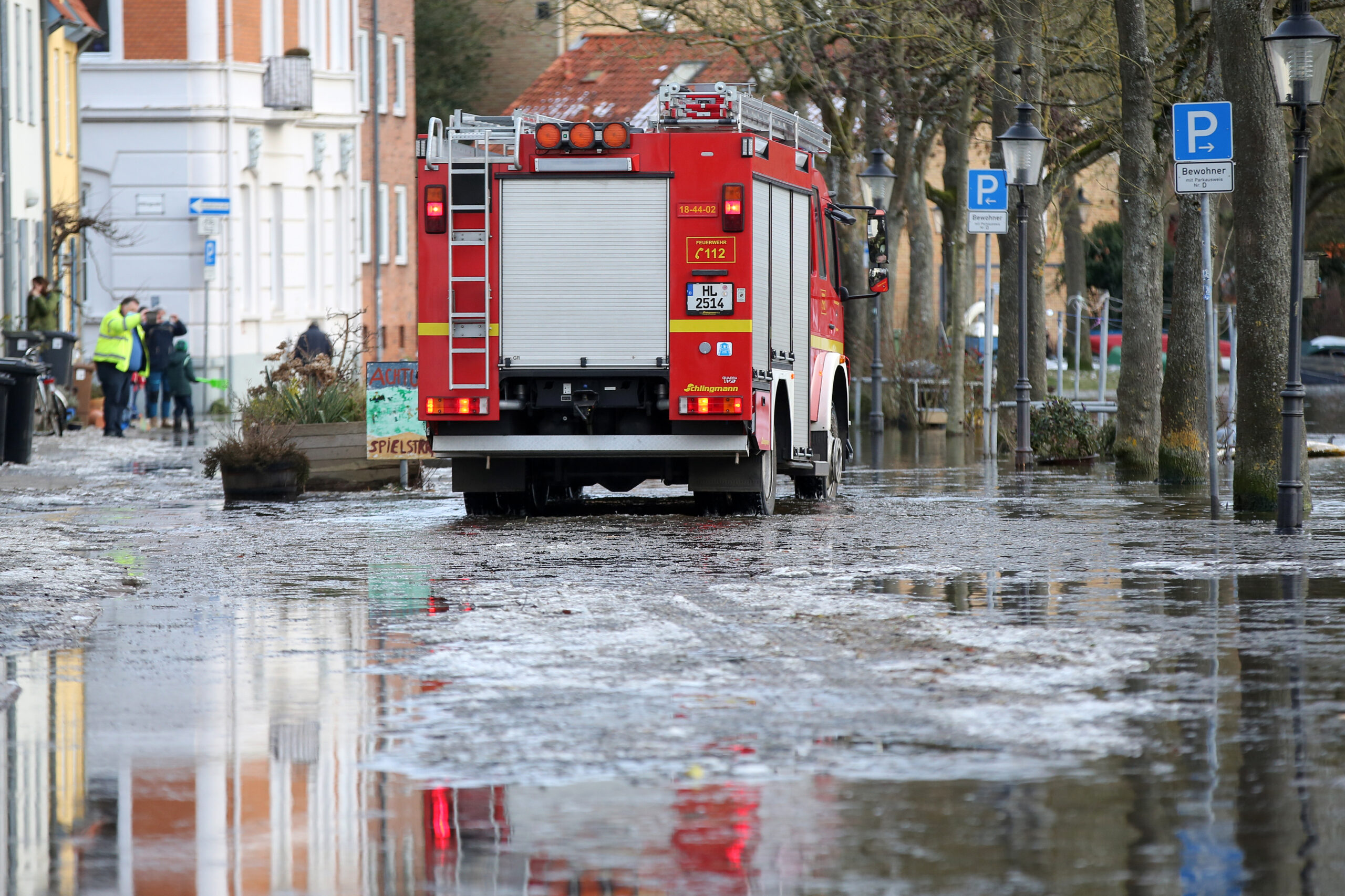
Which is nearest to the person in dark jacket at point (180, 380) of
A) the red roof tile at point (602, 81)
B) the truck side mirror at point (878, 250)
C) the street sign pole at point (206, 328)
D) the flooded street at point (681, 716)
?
the street sign pole at point (206, 328)

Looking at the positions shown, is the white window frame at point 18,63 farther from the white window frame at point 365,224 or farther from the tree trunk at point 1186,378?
the tree trunk at point 1186,378

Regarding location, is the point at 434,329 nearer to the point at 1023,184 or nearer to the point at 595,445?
the point at 595,445

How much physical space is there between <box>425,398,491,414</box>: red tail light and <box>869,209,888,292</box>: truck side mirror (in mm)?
4061

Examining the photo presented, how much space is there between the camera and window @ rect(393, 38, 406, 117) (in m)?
58.2

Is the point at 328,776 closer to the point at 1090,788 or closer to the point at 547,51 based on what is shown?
the point at 1090,788

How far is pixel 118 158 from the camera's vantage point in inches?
1660

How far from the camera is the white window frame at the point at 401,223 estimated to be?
192 ft

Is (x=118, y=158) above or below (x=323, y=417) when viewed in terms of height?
above

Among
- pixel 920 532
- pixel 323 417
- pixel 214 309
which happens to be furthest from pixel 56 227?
pixel 920 532

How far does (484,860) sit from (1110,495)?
47.1 ft

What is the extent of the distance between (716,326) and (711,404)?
1.86 feet

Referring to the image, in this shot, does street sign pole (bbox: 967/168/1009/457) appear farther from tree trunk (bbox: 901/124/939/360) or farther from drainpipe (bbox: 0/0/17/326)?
drainpipe (bbox: 0/0/17/326)

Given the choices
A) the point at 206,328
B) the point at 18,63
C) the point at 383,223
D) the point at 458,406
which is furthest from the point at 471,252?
the point at 383,223

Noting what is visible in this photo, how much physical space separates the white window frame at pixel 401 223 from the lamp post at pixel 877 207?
24969 mm
